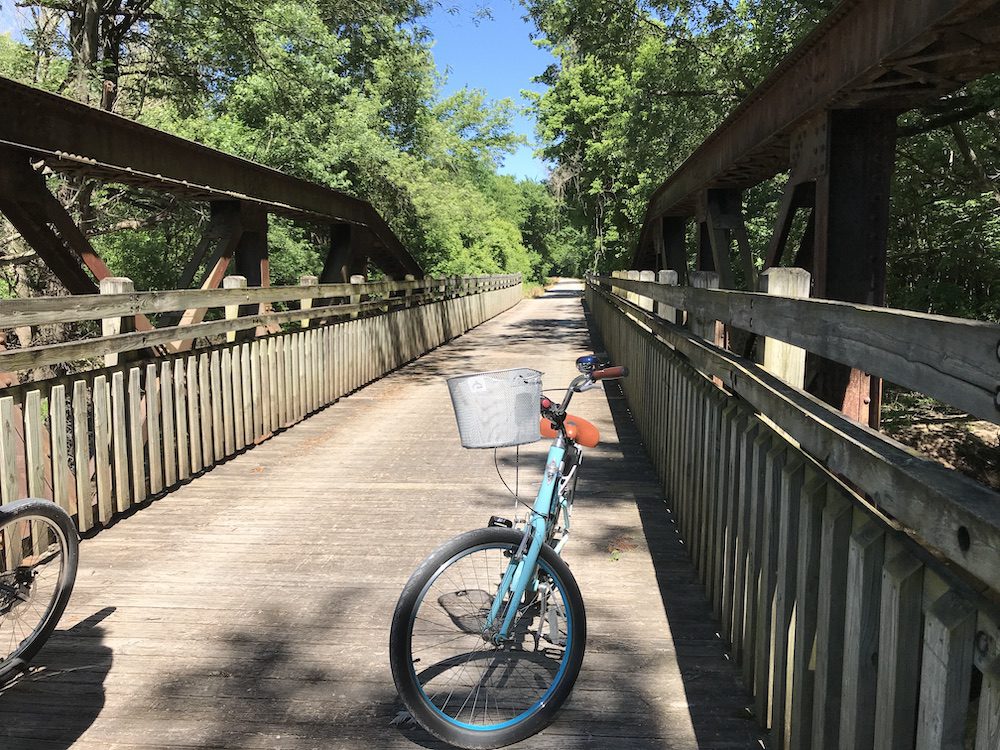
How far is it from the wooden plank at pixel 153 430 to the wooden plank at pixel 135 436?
5.6 inches

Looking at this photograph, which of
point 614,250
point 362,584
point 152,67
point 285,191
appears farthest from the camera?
point 614,250

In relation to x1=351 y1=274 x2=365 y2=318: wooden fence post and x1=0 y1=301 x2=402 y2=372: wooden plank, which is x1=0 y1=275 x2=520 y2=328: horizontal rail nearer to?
x1=0 y1=301 x2=402 y2=372: wooden plank

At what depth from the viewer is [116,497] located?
5.27 meters

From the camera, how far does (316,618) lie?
3842mm

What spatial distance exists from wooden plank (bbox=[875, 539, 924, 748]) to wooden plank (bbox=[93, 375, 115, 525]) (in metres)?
4.68

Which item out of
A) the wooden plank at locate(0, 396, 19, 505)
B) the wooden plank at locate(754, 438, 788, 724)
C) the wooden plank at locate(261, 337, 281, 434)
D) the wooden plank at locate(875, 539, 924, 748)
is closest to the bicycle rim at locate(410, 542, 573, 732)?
the wooden plank at locate(754, 438, 788, 724)

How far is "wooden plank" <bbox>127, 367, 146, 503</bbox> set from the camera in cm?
544

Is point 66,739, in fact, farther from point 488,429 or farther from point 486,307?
point 486,307

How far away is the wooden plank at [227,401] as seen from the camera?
22.5ft

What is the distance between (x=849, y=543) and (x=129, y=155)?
6.31 meters

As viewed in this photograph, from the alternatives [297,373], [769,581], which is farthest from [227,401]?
[769,581]

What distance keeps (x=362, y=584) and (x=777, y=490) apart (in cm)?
234

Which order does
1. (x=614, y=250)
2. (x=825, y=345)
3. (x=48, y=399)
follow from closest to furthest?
1. (x=825, y=345)
2. (x=48, y=399)
3. (x=614, y=250)

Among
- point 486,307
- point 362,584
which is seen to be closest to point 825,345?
point 362,584
